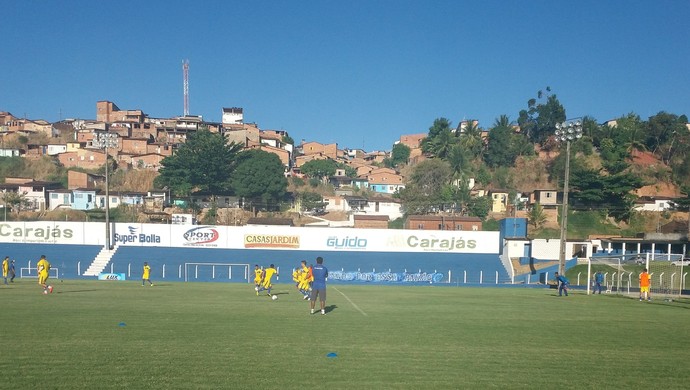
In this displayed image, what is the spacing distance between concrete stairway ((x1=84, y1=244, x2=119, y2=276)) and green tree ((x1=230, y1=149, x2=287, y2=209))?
28.6 m

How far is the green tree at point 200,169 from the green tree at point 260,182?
1.97 meters

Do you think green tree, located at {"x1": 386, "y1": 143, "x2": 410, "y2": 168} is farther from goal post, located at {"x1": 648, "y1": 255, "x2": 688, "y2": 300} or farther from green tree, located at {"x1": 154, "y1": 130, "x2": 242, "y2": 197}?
goal post, located at {"x1": 648, "y1": 255, "x2": 688, "y2": 300}

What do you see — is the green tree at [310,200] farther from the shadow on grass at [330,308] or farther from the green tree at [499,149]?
the shadow on grass at [330,308]

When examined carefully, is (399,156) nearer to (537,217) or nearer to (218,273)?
(537,217)

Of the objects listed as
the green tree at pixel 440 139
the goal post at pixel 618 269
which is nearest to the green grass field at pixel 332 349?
the goal post at pixel 618 269

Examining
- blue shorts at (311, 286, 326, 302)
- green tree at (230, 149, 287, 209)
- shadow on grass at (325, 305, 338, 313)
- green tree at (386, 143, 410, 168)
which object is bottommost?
shadow on grass at (325, 305, 338, 313)

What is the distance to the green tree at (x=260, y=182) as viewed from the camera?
81250mm

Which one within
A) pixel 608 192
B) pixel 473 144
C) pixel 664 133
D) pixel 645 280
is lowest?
pixel 645 280

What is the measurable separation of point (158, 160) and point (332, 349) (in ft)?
326

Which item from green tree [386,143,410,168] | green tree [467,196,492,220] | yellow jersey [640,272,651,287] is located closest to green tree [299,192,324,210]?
green tree [467,196,492,220]

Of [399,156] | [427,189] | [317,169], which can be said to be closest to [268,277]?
[427,189]

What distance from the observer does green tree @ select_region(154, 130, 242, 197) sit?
8225 cm

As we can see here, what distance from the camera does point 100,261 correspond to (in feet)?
163

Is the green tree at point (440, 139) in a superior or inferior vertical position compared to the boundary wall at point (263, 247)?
superior
